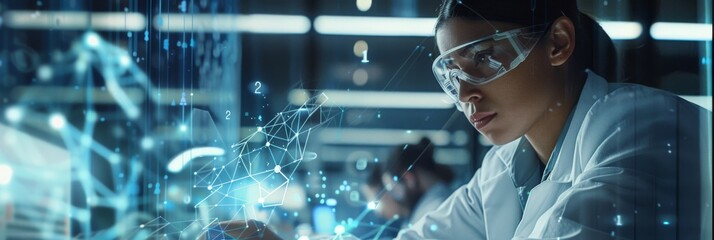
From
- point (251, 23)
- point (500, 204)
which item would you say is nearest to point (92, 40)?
point (251, 23)

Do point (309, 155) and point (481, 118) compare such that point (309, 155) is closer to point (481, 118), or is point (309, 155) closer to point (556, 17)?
point (481, 118)

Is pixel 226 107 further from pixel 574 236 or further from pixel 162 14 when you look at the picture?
pixel 574 236

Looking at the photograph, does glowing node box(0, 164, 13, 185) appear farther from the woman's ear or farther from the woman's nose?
the woman's ear

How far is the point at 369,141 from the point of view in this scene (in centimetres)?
123

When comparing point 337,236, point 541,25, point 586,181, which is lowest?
point 337,236

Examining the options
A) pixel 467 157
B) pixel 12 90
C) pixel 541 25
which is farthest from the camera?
pixel 467 157

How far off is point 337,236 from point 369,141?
0.53ft

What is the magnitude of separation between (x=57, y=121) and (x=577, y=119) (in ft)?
2.51

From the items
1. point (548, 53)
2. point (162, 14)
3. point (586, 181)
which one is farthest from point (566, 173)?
point (162, 14)

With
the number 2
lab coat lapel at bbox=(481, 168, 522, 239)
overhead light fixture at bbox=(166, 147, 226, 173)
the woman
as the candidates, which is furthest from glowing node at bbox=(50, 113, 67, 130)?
lab coat lapel at bbox=(481, 168, 522, 239)

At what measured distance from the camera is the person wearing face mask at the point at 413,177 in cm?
124

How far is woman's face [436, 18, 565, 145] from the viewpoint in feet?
3.81

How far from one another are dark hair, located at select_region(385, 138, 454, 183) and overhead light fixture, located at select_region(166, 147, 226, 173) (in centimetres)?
27

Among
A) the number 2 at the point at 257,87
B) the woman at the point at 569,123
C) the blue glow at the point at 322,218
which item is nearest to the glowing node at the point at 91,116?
the number 2 at the point at 257,87
